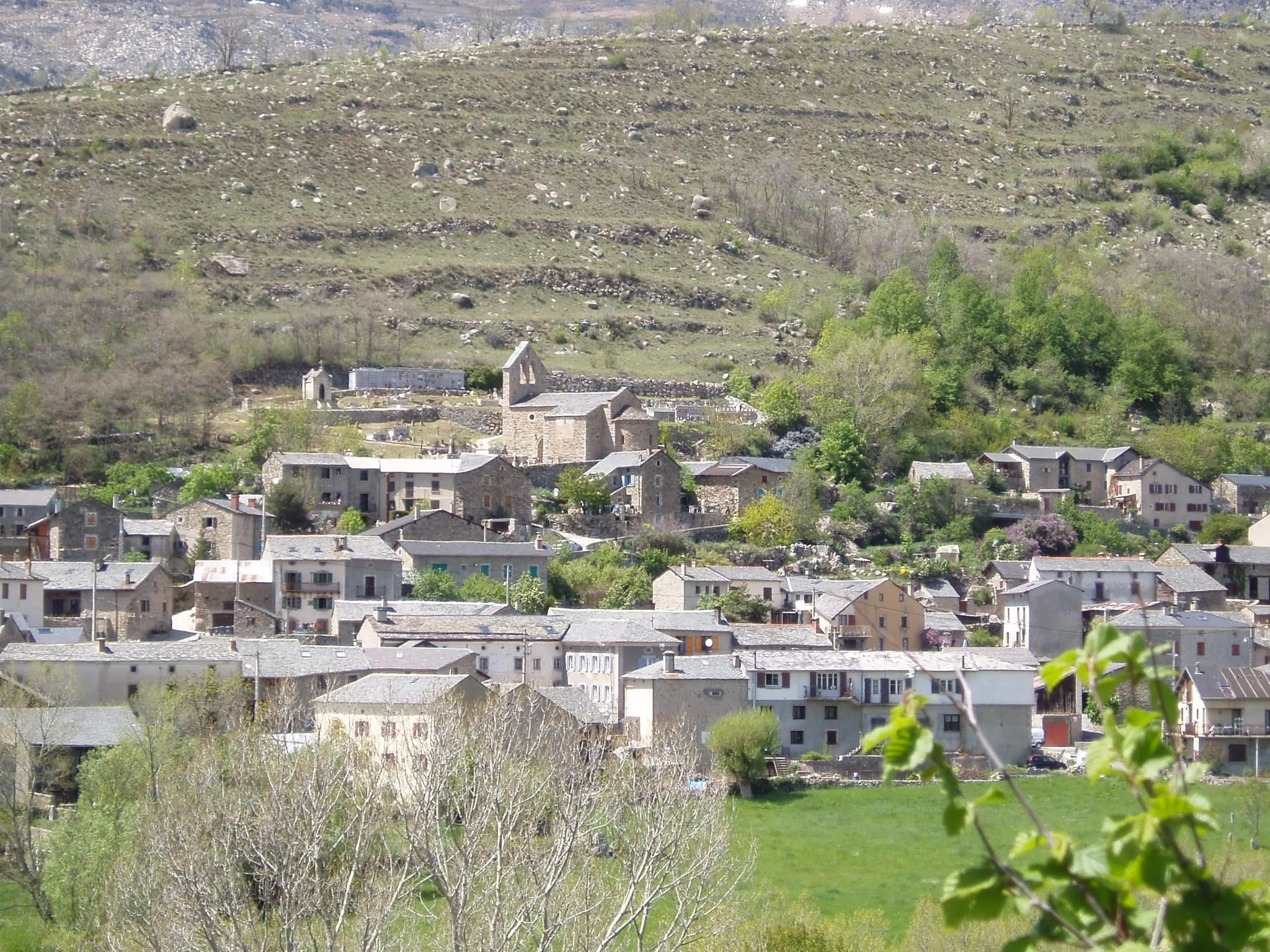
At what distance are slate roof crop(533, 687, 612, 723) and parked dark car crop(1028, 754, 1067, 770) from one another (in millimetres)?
10797

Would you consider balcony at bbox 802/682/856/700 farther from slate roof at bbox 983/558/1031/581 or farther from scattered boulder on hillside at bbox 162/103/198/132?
scattered boulder on hillside at bbox 162/103/198/132

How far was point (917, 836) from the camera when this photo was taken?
4206 centimetres

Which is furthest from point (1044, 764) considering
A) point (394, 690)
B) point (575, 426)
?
point (575, 426)

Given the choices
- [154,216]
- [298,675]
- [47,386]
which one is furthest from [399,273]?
[298,675]

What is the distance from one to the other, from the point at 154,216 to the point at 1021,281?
4556 centimetres

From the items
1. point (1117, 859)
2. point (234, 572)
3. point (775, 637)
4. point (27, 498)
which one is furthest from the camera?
point (27, 498)

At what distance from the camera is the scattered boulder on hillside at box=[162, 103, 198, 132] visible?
114 metres

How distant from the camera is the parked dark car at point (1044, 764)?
47.3 meters

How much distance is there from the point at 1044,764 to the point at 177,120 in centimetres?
8225

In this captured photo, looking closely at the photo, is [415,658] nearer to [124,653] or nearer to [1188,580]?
[124,653]

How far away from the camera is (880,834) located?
137 feet

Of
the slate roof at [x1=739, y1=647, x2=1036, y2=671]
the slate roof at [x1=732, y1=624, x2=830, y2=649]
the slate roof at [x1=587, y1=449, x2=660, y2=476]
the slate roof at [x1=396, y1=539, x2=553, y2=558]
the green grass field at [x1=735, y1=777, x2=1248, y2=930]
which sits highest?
the slate roof at [x1=587, y1=449, x2=660, y2=476]

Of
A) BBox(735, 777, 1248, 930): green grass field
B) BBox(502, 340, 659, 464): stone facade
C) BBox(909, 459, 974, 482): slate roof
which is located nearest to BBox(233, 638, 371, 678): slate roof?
BBox(735, 777, 1248, 930): green grass field

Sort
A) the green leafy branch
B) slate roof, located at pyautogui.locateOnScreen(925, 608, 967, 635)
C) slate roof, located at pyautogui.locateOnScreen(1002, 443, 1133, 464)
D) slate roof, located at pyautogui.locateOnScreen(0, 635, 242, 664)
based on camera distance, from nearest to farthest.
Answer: the green leafy branch → slate roof, located at pyautogui.locateOnScreen(0, 635, 242, 664) → slate roof, located at pyautogui.locateOnScreen(925, 608, 967, 635) → slate roof, located at pyautogui.locateOnScreen(1002, 443, 1133, 464)
